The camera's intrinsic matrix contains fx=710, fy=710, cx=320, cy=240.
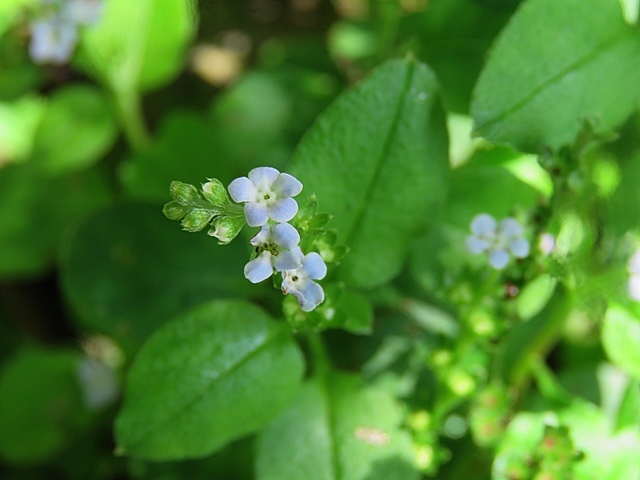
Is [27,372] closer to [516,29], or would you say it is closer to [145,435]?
[145,435]

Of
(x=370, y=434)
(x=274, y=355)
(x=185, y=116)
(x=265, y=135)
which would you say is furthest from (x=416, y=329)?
(x=185, y=116)

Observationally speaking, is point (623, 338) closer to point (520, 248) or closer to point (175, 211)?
point (520, 248)

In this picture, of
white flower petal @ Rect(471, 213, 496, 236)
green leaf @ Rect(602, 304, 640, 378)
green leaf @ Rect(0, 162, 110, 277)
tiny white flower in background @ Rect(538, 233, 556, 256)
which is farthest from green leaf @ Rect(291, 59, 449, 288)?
green leaf @ Rect(0, 162, 110, 277)

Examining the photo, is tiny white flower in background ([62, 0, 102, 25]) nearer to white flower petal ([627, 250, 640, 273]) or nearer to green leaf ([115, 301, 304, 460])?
green leaf ([115, 301, 304, 460])

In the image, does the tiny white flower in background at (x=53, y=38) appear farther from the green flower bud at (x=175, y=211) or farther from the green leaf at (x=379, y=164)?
the green flower bud at (x=175, y=211)

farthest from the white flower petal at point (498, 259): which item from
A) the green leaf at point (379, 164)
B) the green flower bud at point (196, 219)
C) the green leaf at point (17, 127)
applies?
the green leaf at point (17, 127)

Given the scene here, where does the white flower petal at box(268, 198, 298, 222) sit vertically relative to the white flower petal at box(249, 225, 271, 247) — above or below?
above
